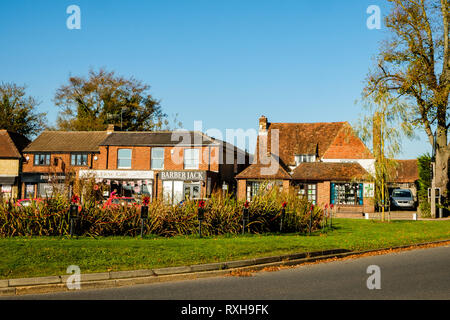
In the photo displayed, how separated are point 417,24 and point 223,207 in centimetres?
2047

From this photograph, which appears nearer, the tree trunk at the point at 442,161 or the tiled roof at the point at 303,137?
the tree trunk at the point at 442,161

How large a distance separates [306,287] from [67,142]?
4288 centimetres

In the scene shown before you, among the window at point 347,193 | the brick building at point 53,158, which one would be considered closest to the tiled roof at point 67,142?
the brick building at point 53,158

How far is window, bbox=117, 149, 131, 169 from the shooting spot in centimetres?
4341

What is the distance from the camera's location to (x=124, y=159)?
143 feet

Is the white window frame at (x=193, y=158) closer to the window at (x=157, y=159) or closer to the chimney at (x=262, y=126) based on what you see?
the window at (x=157, y=159)

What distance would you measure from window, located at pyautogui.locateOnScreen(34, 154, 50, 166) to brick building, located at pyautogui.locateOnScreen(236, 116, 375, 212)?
20363 millimetres

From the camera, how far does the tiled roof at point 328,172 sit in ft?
121

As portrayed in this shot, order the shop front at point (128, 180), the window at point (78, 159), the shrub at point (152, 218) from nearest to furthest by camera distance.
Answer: the shrub at point (152, 218) < the shop front at point (128, 180) < the window at point (78, 159)

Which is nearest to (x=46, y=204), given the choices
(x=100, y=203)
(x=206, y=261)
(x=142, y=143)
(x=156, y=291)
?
(x=100, y=203)

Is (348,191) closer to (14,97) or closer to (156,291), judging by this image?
(156,291)

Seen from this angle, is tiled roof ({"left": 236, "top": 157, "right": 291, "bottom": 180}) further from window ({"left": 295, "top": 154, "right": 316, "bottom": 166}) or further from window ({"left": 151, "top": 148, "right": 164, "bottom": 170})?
window ({"left": 151, "top": 148, "right": 164, "bottom": 170})
